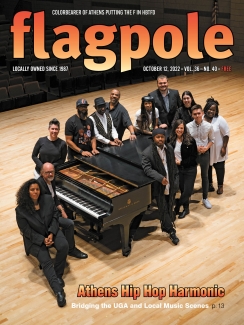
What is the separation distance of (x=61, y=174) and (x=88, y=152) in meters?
0.43

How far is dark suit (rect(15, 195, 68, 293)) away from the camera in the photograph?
180 inches

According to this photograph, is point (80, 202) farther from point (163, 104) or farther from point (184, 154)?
point (163, 104)

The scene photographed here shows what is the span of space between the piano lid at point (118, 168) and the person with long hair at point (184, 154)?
1.80 ft

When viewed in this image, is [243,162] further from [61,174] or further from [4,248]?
[4,248]

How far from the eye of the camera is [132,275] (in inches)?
191

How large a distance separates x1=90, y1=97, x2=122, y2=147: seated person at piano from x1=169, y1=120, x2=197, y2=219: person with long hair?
2.19ft

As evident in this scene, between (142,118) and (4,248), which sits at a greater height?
(142,118)

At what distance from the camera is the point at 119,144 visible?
19.0 ft

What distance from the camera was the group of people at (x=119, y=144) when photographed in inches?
181

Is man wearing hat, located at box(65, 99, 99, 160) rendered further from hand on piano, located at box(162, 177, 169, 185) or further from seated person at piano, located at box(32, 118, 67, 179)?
hand on piano, located at box(162, 177, 169, 185)

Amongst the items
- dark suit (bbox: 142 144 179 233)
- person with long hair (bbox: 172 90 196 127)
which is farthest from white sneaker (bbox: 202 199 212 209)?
person with long hair (bbox: 172 90 196 127)

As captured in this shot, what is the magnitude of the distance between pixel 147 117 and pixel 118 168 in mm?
1002

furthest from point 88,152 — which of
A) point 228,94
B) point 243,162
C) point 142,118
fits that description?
point 228,94

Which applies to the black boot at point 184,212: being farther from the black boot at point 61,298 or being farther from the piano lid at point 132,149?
the black boot at point 61,298
